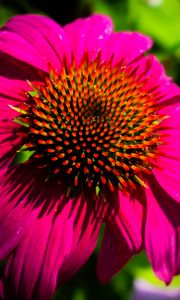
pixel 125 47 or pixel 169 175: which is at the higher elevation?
pixel 125 47

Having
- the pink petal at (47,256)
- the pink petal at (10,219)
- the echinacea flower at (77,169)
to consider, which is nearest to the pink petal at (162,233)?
the echinacea flower at (77,169)

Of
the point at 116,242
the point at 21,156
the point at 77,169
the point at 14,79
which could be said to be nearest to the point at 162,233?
the point at 116,242

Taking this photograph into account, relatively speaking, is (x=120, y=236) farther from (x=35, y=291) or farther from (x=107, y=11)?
(x=107, y=11)

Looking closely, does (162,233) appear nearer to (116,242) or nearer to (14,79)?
(116,242)

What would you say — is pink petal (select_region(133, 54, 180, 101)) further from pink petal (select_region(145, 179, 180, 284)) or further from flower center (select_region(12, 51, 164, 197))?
pink petal (select_region(145, 179, 180, 284))

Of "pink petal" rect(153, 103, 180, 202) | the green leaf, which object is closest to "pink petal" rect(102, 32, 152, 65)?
"pink petal" rect(153, 103, 180, 202)

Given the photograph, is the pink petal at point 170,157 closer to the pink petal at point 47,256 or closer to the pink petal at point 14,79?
the pink petal at point 47,256

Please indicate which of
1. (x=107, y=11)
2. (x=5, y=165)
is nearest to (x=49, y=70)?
(x=5, y=165)
